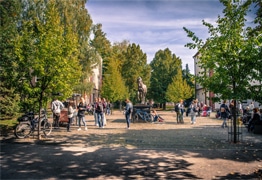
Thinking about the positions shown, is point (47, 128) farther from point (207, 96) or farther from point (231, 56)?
point (231, 56)

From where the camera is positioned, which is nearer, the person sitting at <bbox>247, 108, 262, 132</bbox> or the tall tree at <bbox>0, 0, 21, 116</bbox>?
the person sitting at <bbox>247, 108, 262, 132</bbox>

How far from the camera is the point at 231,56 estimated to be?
33.5 feet

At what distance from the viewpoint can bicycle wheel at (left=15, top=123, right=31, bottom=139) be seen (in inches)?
438

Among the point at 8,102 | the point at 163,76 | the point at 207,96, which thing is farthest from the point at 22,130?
the point at 163,76

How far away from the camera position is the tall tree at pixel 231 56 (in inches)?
389

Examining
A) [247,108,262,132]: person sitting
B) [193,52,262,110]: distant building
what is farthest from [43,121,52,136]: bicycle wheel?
[247,108,262,132]: person sitting

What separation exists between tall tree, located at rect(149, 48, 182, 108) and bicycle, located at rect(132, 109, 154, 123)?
31.0 meters

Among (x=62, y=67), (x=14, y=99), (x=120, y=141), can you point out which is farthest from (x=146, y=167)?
(x=14, y=99)

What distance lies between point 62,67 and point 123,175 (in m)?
6.83

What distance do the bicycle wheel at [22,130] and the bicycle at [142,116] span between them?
9.73 metres

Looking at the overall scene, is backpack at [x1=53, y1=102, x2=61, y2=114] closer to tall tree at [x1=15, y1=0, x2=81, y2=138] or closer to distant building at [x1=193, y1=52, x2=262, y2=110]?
tall tree at [x1=15, y1=0, x2=81, y2=138]

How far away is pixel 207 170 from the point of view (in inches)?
259

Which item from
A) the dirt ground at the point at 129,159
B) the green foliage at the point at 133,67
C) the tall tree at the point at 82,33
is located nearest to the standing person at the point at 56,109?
the dirt ground at the point at 129,159

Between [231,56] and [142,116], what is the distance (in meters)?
10.8
